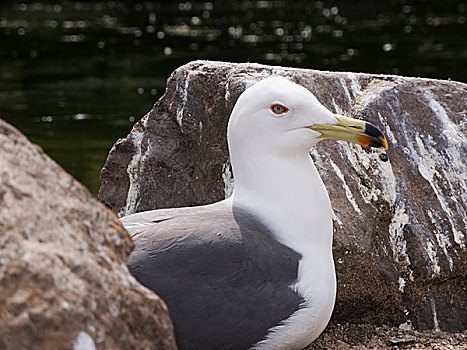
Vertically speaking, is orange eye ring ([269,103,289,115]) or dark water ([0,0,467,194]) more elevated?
orange eye ring ([269,103,289,115])

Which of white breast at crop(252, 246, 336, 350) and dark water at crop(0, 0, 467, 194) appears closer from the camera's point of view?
white breast at crop(252, 246, 336, 350)

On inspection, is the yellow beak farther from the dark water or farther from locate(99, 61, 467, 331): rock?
the dark water

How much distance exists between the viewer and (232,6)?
2902cm

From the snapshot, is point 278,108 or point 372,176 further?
point 372,176

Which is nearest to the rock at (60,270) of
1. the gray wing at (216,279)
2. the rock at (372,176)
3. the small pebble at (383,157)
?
the gray wing at (216,279)

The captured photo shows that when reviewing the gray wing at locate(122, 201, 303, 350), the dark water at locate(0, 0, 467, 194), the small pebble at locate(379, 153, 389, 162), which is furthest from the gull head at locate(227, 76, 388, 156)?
the dark water at locate(0, 0, 467, 194)

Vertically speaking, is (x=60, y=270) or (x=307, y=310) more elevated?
(x=60, y=270)

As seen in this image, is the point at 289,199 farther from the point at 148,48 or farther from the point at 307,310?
the point at 148,48

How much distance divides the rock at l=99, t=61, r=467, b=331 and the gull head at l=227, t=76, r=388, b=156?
829 mm

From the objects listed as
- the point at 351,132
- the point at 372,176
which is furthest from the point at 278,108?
the point at 372,176

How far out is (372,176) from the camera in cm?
505

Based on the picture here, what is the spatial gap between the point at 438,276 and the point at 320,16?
71.4 ft

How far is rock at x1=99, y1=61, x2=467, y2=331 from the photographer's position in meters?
4.86

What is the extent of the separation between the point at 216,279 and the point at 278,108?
0.90 m
